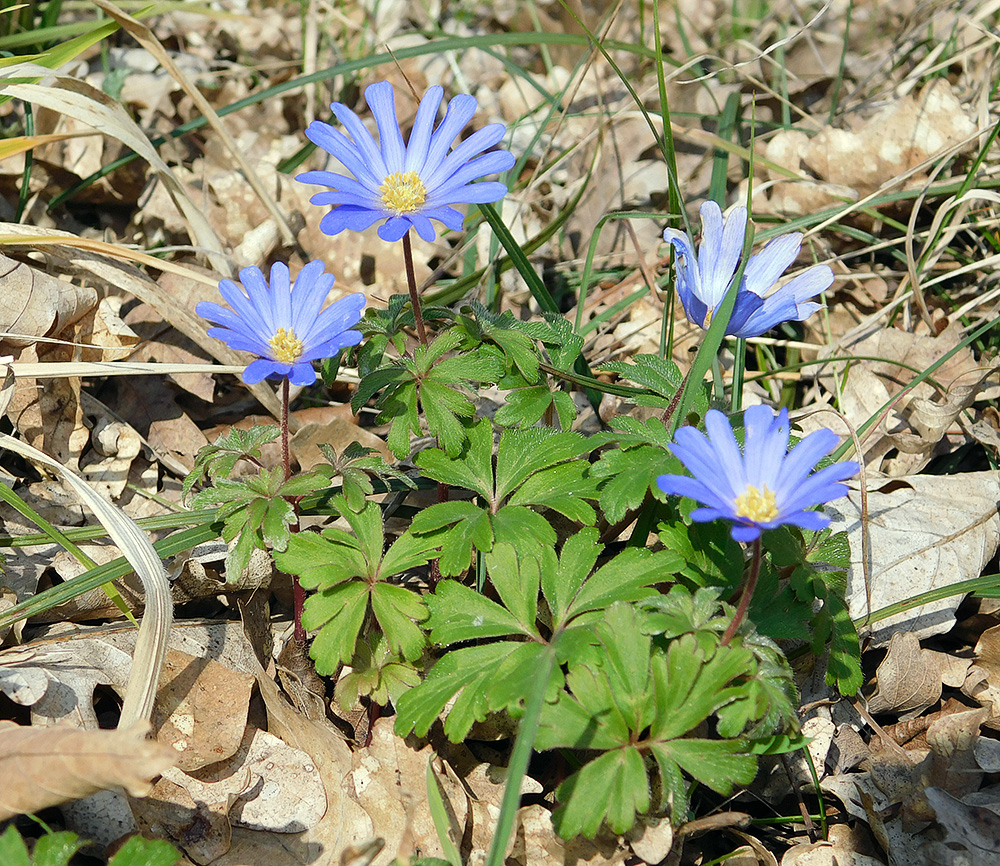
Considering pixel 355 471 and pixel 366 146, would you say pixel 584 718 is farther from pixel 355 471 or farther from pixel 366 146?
pixel 366 146

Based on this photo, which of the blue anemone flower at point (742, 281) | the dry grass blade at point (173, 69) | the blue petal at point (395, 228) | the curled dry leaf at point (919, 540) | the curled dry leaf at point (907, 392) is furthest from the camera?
the dry grass blade at point (173, 69)

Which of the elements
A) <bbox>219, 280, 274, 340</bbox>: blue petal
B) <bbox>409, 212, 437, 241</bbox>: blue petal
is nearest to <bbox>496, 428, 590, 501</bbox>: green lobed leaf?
<bbox>409, 212, 437, 241</bbox>: blue petal

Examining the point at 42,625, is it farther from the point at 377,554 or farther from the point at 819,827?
the point at 819,827

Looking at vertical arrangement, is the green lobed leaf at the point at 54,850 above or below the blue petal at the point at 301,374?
below

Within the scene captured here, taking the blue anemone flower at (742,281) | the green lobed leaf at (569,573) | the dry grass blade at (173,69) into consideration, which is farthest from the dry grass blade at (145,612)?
the dry grass blade at (173,69)

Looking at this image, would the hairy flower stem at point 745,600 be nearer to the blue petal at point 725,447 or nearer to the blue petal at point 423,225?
the blue petal at point 725,447

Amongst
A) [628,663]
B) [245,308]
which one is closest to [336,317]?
[245,308]

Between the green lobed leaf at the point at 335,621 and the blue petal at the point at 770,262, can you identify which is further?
the blue petal at the point at 770,262
